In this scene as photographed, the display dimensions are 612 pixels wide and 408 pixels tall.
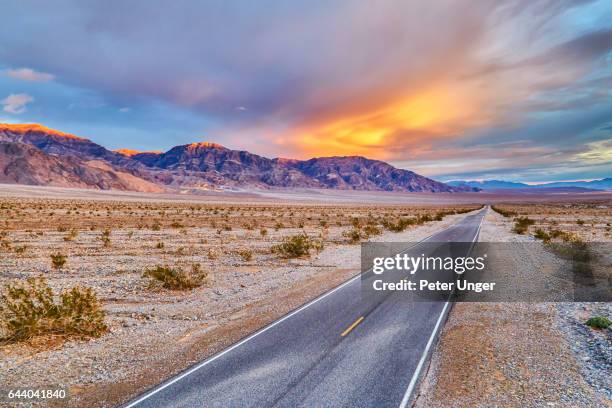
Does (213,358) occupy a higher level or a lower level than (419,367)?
lower

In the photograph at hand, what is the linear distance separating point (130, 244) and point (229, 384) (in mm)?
22784

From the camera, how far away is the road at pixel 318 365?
6.57 m

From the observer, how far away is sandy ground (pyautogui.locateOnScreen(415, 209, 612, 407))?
6699 mm

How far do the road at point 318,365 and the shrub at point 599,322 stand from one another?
3872 mm

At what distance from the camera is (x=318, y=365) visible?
305 inches

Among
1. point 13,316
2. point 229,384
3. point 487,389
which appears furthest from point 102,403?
point 487,389

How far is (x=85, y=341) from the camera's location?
378 inches

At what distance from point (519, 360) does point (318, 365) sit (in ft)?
14.8

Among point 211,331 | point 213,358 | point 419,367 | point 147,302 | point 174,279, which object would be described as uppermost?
point 174,279
